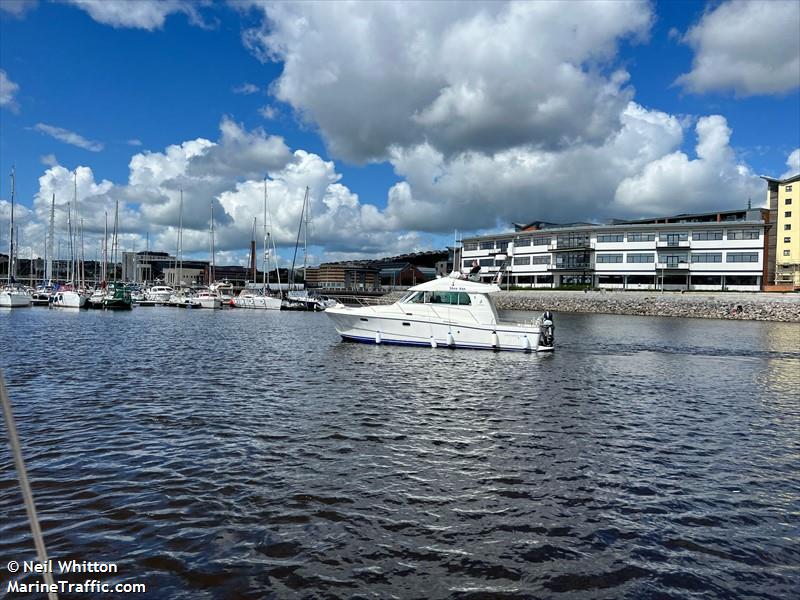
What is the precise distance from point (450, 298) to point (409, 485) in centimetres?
2373

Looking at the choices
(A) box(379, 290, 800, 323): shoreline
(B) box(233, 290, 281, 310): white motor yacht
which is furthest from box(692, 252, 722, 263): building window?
(B) box(233, 290, 281, 310): white motor yacht

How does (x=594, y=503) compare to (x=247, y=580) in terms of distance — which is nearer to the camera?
(x=247, y=580)

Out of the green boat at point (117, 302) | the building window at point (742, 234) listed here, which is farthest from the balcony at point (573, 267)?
the green boat at point (117, 302)

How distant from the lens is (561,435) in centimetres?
1345

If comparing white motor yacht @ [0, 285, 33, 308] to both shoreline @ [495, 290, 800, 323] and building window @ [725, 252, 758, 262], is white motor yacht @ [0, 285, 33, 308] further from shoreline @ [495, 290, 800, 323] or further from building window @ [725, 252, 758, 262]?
building window @ [725, 252, 758, 262]

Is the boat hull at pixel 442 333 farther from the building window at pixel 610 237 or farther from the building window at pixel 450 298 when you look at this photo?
the building window at pixel 610 237

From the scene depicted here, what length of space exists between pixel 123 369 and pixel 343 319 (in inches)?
586

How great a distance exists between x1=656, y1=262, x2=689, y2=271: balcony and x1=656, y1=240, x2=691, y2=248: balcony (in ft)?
11.4

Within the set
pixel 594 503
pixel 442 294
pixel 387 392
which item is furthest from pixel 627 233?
pixel 594 503

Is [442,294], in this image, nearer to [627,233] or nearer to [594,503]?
[594,503]

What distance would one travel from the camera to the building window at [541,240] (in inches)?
4818

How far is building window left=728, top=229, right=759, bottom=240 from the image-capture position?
9750 cm

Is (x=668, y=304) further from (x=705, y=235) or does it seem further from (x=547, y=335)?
(x=547, y=335)

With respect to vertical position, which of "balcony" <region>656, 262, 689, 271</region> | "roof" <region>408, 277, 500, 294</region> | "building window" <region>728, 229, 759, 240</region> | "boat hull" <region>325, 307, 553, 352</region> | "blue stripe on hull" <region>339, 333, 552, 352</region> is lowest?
"blue stripe on hull" <region>339, 333, 552, 352</region>
